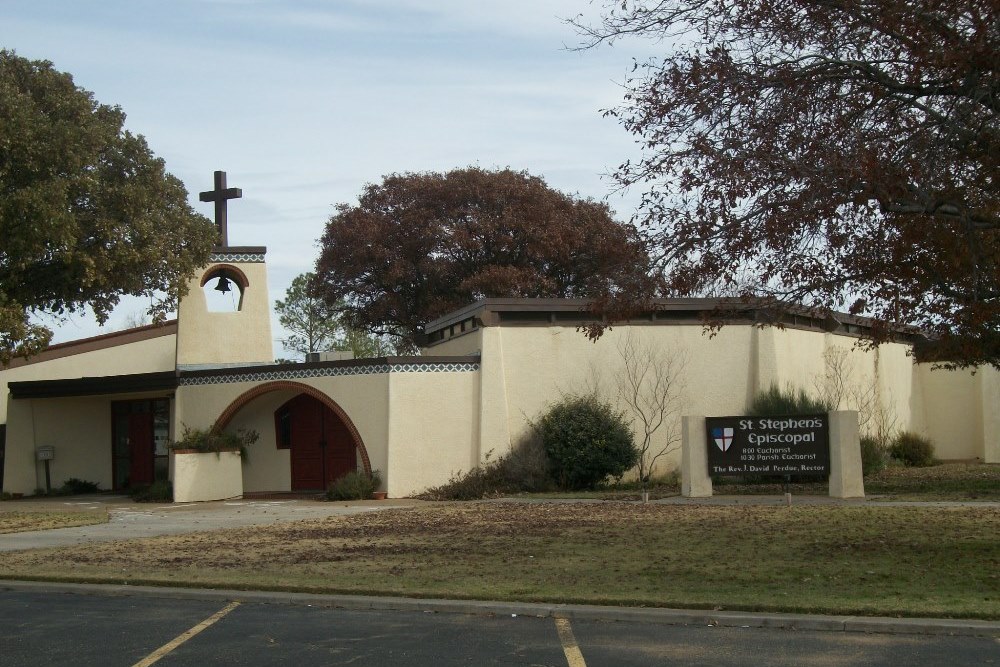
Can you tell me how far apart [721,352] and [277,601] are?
18.1 metres

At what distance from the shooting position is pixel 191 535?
1670 cm

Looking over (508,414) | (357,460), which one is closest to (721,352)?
(508,414)

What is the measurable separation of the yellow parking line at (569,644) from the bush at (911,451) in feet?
80.7

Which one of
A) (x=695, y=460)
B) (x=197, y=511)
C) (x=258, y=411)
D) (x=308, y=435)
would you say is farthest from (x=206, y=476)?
(x=695, y=460)

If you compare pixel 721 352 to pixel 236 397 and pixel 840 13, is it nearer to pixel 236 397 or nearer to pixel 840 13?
pixel 236 397

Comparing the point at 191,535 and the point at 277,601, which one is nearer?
the point at 277,601

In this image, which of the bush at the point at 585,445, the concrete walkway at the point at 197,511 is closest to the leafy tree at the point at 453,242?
the bush at the point at 585,445

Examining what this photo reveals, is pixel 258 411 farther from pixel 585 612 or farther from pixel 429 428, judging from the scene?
pixel 585 612

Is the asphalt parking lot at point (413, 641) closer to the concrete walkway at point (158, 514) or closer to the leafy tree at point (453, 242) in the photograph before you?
the concrete walkway at point (158, 514)

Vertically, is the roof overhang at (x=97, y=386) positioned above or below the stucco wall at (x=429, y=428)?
above

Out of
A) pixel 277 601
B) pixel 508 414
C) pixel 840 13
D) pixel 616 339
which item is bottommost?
pixel 277 601

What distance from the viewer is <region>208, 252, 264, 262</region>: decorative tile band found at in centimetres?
2942

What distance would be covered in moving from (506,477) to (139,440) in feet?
35.7

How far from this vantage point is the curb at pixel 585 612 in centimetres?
862
